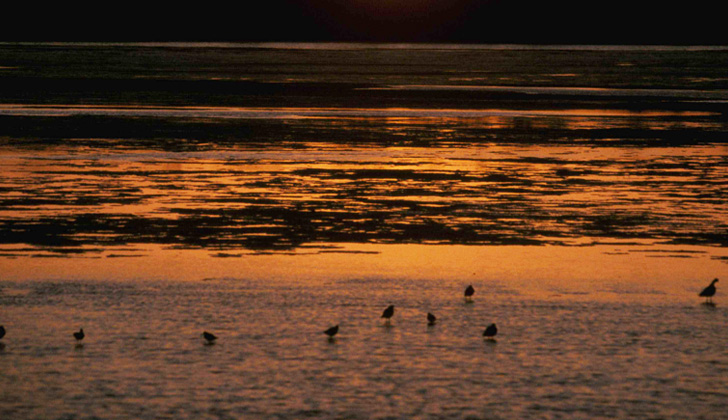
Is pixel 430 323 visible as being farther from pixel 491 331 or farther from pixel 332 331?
pixel 332 331

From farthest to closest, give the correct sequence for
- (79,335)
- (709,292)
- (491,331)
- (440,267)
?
(440,267) → (709,292) → (491,331) → (79,335)

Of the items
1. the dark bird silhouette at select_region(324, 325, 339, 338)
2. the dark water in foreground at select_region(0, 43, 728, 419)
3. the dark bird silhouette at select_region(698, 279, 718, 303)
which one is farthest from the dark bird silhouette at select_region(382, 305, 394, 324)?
A: the dark bird silhouette at select_region(698, 279, 718, 303)

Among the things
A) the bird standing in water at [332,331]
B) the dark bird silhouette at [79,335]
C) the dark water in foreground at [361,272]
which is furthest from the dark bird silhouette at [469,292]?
the dark bird silhouette at [79,335]

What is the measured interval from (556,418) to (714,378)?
6.09ft

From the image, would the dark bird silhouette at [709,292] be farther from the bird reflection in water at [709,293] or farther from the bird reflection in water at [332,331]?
the bird reflection in water at [332,331]

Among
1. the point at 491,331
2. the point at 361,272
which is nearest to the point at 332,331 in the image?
the point at 491,331

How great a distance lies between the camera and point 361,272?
15258mm

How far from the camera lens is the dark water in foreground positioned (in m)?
10.5

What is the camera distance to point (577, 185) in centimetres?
2364

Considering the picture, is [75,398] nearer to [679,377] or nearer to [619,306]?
[679,377]

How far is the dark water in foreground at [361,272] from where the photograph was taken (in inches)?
412

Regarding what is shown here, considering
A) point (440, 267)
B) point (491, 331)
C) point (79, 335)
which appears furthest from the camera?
point (440, 267)

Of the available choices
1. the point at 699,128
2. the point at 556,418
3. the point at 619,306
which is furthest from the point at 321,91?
the point at 556,418

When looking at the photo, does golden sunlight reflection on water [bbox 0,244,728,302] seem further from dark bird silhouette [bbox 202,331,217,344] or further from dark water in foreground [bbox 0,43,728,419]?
dark bird silhouette [bbox 202,331,217,344]
